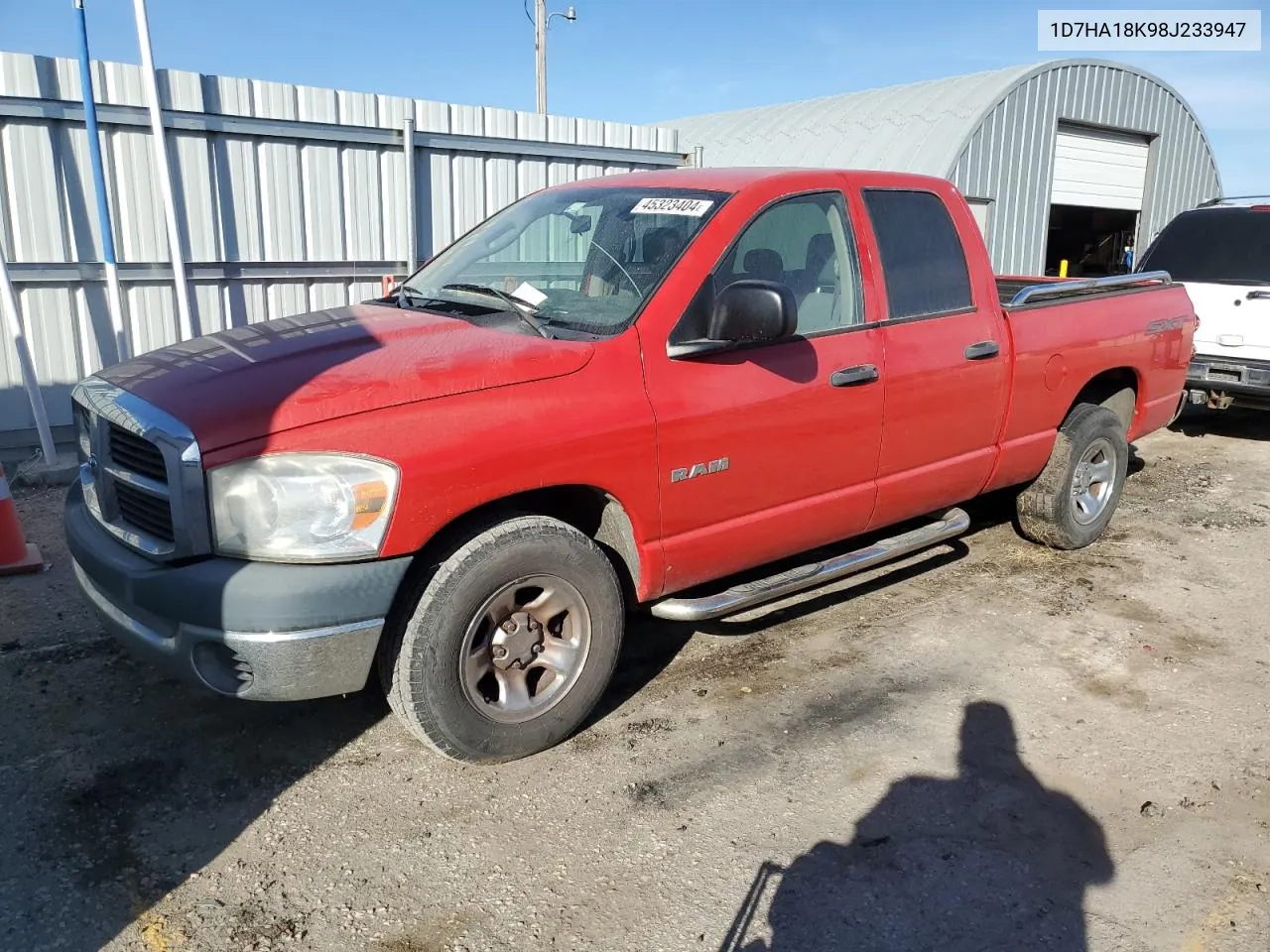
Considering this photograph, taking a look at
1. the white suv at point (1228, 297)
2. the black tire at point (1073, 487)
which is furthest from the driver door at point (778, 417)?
the white suv at point (1228, 297)

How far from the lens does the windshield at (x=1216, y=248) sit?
8.61 meters

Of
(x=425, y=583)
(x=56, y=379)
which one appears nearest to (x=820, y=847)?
(x=425, y=583)

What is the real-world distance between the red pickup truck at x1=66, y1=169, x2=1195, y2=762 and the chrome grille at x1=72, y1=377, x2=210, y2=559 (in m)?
0.01

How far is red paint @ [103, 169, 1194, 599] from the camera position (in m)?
3.03

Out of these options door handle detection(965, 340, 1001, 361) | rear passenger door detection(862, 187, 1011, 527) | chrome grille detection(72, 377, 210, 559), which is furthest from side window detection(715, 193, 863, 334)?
chrome grille detection(72, 377, 210, 559)

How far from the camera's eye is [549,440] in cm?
324

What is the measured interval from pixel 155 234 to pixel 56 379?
1.36 meters

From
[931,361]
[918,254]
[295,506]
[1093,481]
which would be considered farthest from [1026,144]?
[295,506]

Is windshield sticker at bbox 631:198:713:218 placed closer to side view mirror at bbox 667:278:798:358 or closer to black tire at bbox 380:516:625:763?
side view mirror at bbox 667:278:798:358

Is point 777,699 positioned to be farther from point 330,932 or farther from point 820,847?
point 330,932

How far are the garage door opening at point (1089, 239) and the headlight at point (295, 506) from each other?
689 inches

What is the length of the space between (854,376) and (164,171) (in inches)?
231

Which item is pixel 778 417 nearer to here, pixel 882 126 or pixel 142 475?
pixel 142 475

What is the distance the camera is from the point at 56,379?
7496mm
